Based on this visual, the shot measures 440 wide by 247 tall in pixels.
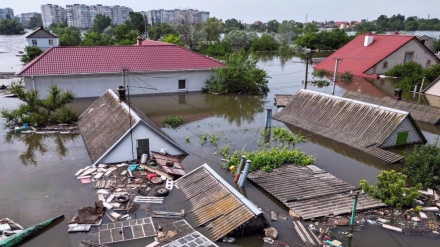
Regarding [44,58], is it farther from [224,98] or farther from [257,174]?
[257,174]

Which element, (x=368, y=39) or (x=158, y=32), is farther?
(x=158, y=32)

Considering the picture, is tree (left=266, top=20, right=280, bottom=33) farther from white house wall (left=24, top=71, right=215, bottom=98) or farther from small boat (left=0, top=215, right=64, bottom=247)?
small boat (left=0, top=215, right=64, bottom=247)

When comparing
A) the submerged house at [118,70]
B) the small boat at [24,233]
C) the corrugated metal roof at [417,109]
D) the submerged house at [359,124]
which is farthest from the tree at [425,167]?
the submerged house at [118,70]

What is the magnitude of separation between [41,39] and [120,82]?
32126 millimetres

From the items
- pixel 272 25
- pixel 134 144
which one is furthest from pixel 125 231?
pixel 272 25

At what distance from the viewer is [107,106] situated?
20.1 meters

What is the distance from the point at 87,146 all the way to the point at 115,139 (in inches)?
104

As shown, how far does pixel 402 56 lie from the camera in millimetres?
43500

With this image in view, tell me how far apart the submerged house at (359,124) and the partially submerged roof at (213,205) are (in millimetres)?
9366

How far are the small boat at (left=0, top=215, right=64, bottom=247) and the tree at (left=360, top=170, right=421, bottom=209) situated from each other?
11532mm

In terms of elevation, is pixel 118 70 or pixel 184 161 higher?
pixel 118 70

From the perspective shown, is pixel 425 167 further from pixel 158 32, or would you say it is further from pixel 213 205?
pixel 158 32

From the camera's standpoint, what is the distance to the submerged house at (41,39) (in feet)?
173

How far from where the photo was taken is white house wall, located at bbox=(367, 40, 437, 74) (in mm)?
42469
